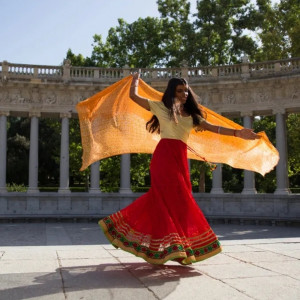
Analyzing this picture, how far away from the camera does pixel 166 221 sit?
8.45m

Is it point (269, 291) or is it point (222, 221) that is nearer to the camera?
point (269, 291)

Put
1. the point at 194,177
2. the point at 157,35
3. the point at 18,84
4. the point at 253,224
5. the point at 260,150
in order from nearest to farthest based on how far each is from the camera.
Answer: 1. the point at 260,150
2. the point at 253,224
3. the point at 18,84
4. the point at 194,177
5. the point at 157,35

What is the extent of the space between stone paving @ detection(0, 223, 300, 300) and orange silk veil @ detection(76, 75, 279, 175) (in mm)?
2351

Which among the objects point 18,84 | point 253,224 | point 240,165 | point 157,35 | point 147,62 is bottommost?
point 253,224

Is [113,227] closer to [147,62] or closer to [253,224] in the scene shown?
[253,224]

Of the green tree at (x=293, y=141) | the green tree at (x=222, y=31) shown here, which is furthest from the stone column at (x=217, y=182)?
the green tree at (x=222, y=31)

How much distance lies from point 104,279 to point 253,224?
2708 cm

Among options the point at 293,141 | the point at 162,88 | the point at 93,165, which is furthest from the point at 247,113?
the point at 93,165

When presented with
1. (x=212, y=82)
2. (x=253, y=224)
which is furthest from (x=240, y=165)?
(x=212, y=82)

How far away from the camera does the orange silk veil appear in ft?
34.1

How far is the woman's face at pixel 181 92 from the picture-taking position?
29.5ft

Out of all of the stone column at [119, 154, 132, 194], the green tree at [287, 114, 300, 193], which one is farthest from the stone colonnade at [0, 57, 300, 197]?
the green tree at [287, 114, 300, 193]

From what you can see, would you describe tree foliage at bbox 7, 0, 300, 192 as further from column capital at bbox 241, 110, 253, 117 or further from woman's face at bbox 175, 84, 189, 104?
woman's face at bbox 175, 84, 189, 104

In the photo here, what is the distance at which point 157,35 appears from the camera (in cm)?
5962
